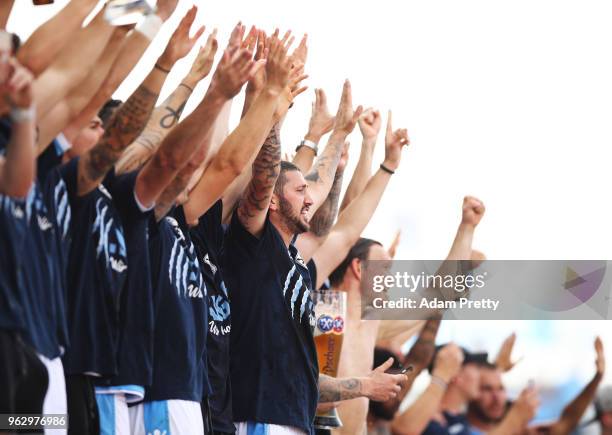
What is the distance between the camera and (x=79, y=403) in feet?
14.7

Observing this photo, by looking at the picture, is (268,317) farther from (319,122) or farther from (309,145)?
(319,122)

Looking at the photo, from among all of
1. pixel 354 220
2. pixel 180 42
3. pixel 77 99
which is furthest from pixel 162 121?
pixel 354 220

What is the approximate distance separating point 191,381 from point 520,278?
473 cm

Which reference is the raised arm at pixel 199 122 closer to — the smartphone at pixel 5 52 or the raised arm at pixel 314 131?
the smartphone at pixel 5 52

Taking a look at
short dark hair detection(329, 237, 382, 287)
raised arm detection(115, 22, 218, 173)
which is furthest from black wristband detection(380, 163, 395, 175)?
raised arm detection(115, 22, 218, 173)

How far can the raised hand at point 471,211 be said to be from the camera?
816 cm

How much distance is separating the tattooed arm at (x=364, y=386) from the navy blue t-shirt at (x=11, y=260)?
2.79 metres

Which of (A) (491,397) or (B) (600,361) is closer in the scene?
(A) (491,397)

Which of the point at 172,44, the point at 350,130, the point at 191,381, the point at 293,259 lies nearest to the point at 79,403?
the point at 191,381

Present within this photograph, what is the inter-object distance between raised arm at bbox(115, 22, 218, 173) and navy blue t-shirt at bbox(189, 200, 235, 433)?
2.10 feet

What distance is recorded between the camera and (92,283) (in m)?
4.55

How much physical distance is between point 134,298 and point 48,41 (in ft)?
3.61

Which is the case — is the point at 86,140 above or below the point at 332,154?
below

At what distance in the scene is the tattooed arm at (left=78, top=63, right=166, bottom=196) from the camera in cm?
437
